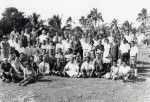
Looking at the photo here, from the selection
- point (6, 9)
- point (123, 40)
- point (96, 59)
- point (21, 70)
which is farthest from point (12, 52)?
point (6, 9)

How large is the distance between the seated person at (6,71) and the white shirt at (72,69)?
277cm

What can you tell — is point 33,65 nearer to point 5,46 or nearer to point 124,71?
point 5,46

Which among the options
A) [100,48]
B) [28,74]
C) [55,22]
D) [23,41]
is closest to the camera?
[28,74]

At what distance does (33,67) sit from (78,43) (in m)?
2.82

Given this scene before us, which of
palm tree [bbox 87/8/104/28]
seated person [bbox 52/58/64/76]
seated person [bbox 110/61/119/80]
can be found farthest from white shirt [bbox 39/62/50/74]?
palm tree [bbox 87/8/104/28]

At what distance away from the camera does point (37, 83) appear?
12.2 metres

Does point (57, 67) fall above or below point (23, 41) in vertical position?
below

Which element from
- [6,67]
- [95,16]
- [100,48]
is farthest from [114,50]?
[95,16]

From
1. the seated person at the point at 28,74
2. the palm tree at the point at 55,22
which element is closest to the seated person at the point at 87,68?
the seated person at the point at 28,74

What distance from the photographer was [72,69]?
46.2ft

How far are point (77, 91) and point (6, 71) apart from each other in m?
3.33

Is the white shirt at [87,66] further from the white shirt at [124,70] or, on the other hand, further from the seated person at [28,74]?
the seated person at [28,74]

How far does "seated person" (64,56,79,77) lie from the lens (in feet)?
45.8

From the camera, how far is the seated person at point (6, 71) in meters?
12.4
